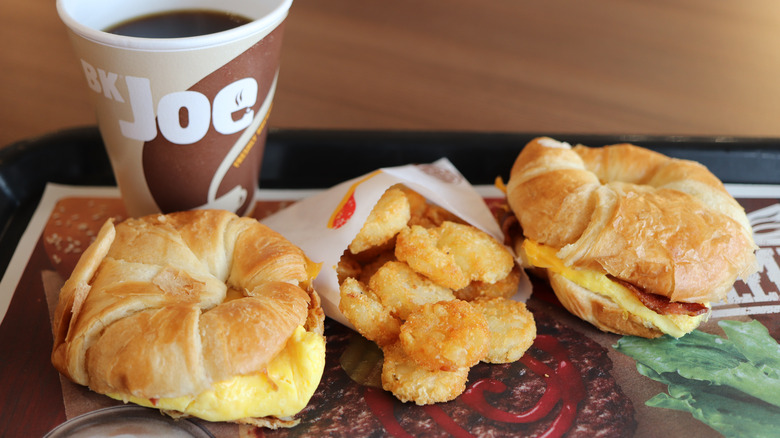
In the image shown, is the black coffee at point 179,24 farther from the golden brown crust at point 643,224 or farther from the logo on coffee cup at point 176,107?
the golden brown crust at point 643,224

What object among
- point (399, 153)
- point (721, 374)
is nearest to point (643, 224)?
point (721, 374)

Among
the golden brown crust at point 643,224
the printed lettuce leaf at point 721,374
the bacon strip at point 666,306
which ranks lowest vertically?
the printed lettuce leaf at point 721,374

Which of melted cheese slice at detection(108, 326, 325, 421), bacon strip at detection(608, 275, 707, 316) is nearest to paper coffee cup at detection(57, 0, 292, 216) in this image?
melted cheese slice at detection(108, 326, 325, 421)

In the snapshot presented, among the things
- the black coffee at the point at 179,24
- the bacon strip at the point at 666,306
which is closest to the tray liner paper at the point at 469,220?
the bacon strip at the point at 666,306

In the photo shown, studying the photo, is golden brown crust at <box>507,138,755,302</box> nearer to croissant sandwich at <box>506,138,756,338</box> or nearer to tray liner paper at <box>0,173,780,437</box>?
croissant sandwich at <box>506,138,756,338</box>

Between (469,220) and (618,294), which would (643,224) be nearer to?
(618,294)

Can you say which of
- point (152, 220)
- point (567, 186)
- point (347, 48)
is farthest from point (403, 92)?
point (152, 220)
